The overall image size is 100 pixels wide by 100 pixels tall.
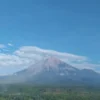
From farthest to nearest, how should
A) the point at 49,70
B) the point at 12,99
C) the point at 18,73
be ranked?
the point at 49,70
the point at 18,73
the point at 12,99

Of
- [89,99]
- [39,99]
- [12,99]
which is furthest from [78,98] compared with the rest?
[12,99]

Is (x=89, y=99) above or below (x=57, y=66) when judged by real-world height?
below

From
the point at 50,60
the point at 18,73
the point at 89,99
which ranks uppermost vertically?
the point at 50,60

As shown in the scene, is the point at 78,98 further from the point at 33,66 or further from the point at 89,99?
the point at 33,66

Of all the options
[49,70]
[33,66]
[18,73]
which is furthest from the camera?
[33,66]

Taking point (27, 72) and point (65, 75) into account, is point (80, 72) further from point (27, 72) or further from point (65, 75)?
point (27, 72)

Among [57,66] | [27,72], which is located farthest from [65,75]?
[27,72]

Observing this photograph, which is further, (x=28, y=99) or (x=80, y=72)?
(x=80, y=72)

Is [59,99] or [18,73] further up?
[18,73]

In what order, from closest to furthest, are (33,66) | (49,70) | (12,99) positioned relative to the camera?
(12,99), (49,70), (33,66)
